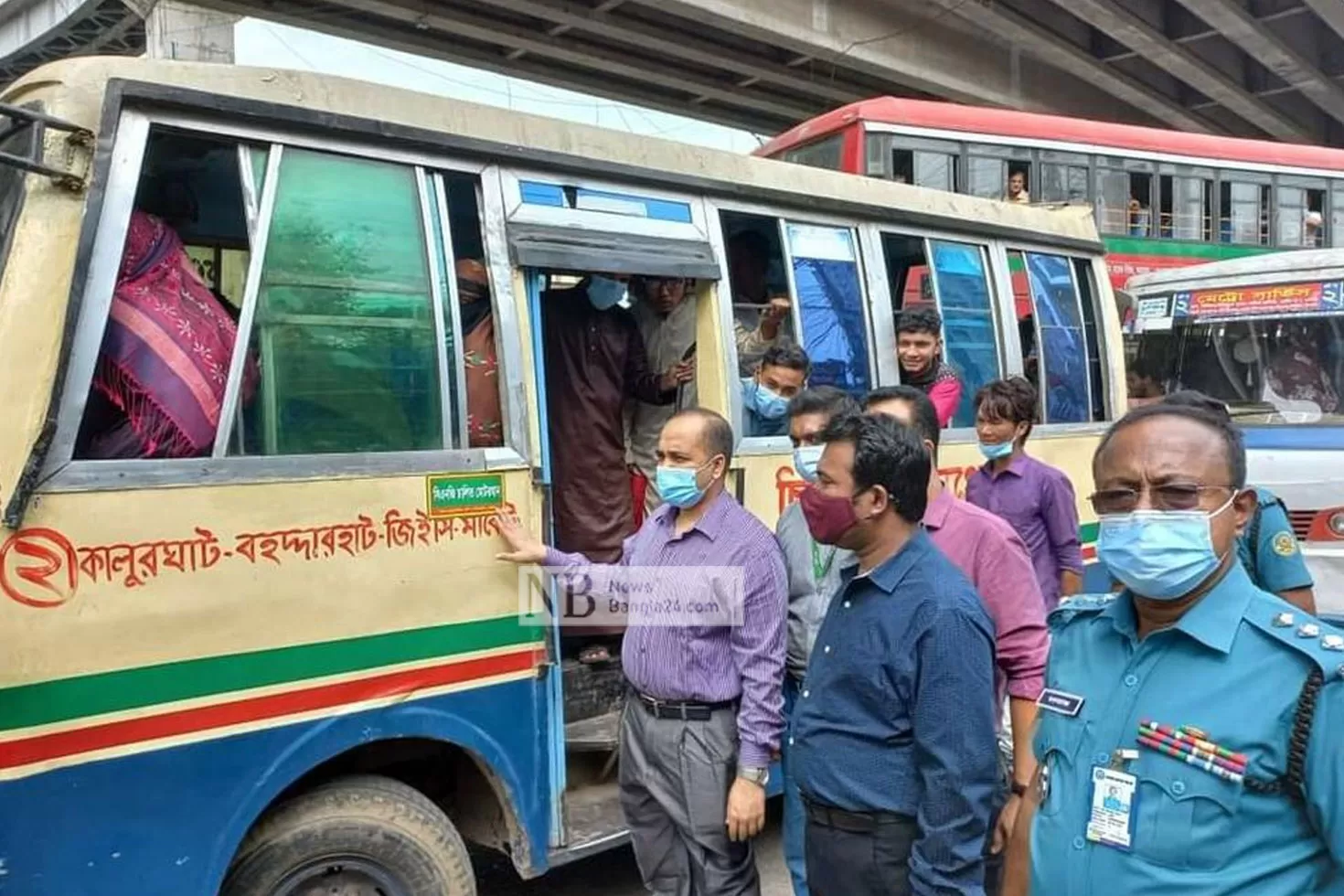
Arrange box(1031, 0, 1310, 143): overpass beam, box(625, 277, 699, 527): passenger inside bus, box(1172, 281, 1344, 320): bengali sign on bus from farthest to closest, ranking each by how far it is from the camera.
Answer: box(1031, 0, 1310, 143): overpass beam, box(1172, 281, 1344, 320): bengali sign on bus, box(625, 277, 699, 527): passenger inside bus

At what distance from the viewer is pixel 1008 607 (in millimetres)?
2562

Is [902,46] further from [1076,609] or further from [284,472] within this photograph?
[1076,609]

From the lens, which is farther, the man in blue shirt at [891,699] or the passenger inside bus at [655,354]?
the passenger inside bus at [655,354]

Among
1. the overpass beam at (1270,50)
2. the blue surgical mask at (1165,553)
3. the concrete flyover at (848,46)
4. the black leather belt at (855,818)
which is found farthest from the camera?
the overpass beam at (1270,50)

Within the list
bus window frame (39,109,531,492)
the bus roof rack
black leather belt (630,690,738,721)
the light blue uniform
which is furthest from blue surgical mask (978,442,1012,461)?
the bus roof rack

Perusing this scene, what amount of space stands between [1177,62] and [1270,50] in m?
1.61

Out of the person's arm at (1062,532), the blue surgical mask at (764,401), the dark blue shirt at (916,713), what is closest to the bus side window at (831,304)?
the blue surgical mask at (764,401)

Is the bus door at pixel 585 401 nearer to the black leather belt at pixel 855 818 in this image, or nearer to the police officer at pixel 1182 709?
the black leather belt at pixel 855 818

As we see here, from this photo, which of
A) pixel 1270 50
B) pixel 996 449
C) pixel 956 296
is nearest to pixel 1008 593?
pixel 996 449

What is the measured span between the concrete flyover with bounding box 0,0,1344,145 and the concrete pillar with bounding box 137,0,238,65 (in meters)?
0.08

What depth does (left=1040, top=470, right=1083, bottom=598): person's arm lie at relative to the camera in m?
3.97

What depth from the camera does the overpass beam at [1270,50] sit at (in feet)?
55.4

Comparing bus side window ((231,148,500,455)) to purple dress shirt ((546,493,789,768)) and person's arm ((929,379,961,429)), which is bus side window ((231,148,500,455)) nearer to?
purple dress shirt ((546,493,789,768))

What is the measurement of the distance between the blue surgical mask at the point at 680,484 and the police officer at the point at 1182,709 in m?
1.29
